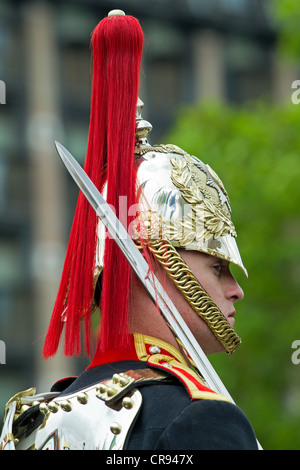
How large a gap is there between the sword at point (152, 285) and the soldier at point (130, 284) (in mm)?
31

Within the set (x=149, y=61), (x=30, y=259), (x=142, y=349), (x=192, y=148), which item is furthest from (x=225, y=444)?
(x=149, y=61)

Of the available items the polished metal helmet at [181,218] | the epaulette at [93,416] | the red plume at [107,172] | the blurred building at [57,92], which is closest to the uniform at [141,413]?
the epaulette at [93,416]

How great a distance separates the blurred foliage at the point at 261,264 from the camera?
50.2 feet

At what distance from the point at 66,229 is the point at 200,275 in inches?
1018

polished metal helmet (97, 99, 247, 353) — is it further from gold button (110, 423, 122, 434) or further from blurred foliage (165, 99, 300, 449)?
blurred foliage (165, 99, 300, 449)

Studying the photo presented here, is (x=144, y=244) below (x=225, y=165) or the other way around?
the other way around

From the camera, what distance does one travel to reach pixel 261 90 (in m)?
32.4

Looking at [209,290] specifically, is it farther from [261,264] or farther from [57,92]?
[57,92]

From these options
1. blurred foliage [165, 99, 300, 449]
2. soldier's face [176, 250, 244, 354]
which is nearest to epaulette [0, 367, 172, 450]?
soldier's face [176, 250, 244, 354]

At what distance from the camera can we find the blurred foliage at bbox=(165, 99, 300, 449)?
1530 centimetres

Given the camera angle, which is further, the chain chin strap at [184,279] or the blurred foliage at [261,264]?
the blurred foliage at [261,264]

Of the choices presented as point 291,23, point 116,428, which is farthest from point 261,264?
point 116,428

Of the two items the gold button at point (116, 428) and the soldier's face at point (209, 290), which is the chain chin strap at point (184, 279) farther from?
the gold button at point (116, 428)
